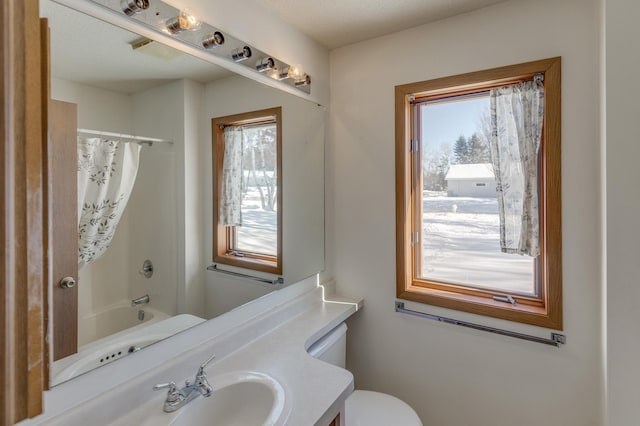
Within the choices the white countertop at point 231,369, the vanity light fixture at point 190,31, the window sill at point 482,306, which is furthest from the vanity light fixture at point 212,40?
the window sill at point 482,306

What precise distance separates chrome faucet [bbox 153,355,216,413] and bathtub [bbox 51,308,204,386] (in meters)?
0.16

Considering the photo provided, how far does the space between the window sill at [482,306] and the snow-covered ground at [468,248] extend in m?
0.09

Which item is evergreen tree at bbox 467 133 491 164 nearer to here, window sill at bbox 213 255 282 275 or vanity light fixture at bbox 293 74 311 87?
vanity light fixture at bbox 293 74 311 87

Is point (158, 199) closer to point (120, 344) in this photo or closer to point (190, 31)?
point (120, 344)

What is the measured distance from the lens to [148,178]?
1062mm

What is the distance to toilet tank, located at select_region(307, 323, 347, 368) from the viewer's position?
1514mm

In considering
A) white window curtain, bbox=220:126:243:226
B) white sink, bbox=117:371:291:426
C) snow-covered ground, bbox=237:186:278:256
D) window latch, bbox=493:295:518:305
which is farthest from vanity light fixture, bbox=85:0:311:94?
window latch, bbox=493:295:518:305

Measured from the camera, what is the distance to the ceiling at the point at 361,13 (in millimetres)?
A: 1473

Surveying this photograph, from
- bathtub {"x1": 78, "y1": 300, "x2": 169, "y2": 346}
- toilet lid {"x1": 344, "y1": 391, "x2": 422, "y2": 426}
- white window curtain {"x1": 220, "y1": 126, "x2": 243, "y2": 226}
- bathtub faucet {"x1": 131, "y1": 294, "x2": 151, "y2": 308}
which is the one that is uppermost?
white window curtain {"x1": 220, "y1": 126, "x2": 243, "y2": 226}

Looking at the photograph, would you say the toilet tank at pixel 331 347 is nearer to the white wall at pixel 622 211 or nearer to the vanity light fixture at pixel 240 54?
the white wall at pixel 622 211

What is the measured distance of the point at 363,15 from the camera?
157 cm

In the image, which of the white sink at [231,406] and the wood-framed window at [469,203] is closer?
the white sink at [231,406]

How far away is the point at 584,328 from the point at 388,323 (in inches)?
35.6

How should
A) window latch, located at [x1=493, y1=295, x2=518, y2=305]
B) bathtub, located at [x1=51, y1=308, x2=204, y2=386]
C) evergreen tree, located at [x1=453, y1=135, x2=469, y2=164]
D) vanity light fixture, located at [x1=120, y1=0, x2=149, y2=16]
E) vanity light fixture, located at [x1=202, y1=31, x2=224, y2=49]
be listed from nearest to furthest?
bathtub, located at [x1=51, y1=308, x2=204, y2=386], vanity light fixture, located at [x1=120, y1=0, x2=149, y2=16], vanity light fixture, located at [x1=202, y1=31, x2=224, y2=49], window latch, located at [x1=493, y1=295, x2=518, y2=305], evergreen tree, located at [x1=453, y1=135, x2=469, y2=164]
